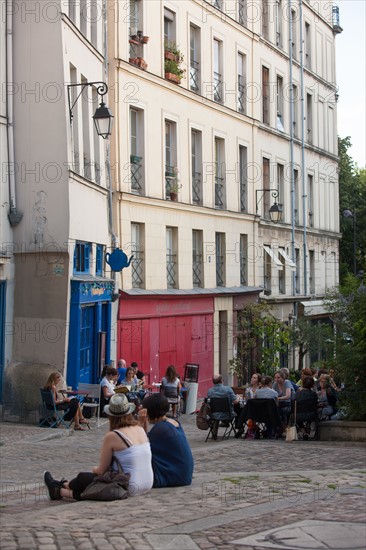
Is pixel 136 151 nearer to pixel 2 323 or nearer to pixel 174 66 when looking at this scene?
pixel 174 66

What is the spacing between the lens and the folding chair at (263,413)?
2016 centimetres

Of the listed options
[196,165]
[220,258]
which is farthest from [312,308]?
[196,165]

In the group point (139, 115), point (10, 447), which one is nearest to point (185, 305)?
point (139, 115)

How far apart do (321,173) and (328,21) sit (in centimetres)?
736

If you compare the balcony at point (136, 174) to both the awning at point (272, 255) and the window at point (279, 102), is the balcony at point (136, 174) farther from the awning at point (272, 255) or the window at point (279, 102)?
the window at point (279, 102)

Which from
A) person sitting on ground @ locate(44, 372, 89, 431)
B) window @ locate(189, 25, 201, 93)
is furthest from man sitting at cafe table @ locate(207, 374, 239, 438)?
window @ locate(189, 25, 201, 93)

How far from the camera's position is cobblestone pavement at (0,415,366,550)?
8.64 metres

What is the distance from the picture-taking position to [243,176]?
40.5 meters

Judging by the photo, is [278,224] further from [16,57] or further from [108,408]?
[108,408]

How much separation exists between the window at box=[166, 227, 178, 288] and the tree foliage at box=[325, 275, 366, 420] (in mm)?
14249

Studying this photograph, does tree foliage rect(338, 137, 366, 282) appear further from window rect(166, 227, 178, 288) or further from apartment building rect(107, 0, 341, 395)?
window rect(166, 227, 178, 288)

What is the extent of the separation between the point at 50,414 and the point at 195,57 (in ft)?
55.4

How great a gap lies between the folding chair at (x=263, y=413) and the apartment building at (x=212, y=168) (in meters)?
10.3

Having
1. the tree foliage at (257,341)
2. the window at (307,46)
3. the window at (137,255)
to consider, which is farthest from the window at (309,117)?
the window at (137,255)
